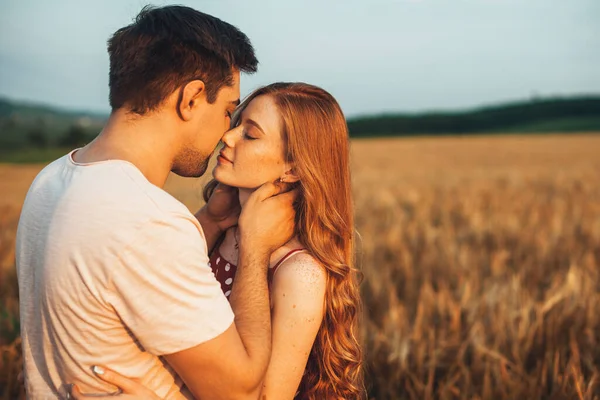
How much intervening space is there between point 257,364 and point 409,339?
6.55 feet

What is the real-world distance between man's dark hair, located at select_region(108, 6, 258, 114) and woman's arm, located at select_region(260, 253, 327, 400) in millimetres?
608

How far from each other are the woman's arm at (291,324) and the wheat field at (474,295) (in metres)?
0.78

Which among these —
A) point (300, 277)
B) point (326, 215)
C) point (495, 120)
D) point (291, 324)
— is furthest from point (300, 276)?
point (495, 120)

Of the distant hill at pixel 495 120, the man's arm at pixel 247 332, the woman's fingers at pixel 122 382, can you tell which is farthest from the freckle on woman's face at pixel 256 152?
the distant hill at pixel 495 120

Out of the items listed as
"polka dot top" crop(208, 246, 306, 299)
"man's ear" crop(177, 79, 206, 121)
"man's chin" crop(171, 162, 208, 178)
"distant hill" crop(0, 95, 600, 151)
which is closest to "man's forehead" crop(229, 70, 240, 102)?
"man's ear" crop(177, 79, 206, 121)

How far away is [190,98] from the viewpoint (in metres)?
1.85

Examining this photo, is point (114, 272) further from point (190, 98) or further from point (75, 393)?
point (190, 98)

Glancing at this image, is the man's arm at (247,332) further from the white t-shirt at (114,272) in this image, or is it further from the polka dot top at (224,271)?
the polka dot top at (224,271)

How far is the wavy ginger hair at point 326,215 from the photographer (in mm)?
2148

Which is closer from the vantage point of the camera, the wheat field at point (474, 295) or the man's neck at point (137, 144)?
the man's neck at point (137, 144)

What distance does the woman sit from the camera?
214cm

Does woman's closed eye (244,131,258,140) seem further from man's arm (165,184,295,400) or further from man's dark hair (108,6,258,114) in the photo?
man's dark hair (108,6,258,114)

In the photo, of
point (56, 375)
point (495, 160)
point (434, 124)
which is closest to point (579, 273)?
point (56, 375)

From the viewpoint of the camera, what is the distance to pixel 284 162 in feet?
7.34
